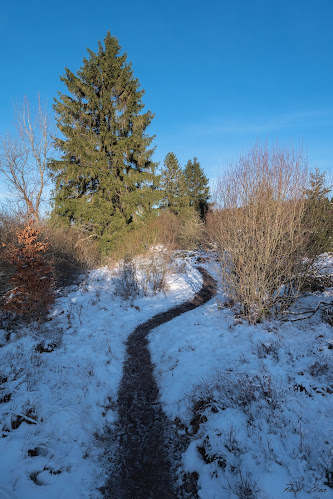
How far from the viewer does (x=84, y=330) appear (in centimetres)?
791

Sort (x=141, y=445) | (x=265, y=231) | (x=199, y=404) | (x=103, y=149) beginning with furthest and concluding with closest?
(x=103, y=149), (x=265, y=231), (x=199, y=404), (x=141, y=445)

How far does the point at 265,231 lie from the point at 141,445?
6.41m

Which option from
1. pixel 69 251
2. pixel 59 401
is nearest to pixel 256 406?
pixel 59 401

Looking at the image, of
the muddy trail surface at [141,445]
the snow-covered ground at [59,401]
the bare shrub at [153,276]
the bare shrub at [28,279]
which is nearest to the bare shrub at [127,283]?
the bare shrub at [153,276]

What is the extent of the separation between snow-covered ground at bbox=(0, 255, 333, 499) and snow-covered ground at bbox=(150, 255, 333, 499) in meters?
0.02

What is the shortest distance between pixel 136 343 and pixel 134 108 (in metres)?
17.6

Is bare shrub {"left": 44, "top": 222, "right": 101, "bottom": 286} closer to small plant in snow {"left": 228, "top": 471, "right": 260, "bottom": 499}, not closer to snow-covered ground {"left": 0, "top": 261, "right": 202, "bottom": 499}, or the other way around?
snow-covered ground {"left": 0, "top": 261, "right": 202, "bottom": 499}

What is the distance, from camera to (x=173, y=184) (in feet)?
103

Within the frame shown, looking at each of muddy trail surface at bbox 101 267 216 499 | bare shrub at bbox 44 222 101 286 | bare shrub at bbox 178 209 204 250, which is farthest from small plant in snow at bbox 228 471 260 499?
bare shrub at bbox 178 209 204 250

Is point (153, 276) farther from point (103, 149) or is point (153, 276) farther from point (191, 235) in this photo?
point (191, 235)

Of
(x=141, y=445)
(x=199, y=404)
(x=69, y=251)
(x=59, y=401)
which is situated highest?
(x=69, y=251)

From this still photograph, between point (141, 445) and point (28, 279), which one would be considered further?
point (28, 279)

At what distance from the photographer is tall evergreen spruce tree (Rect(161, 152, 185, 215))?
31.2m

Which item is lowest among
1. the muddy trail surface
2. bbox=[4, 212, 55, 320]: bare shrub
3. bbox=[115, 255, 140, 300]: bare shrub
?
the muddy trail surface
